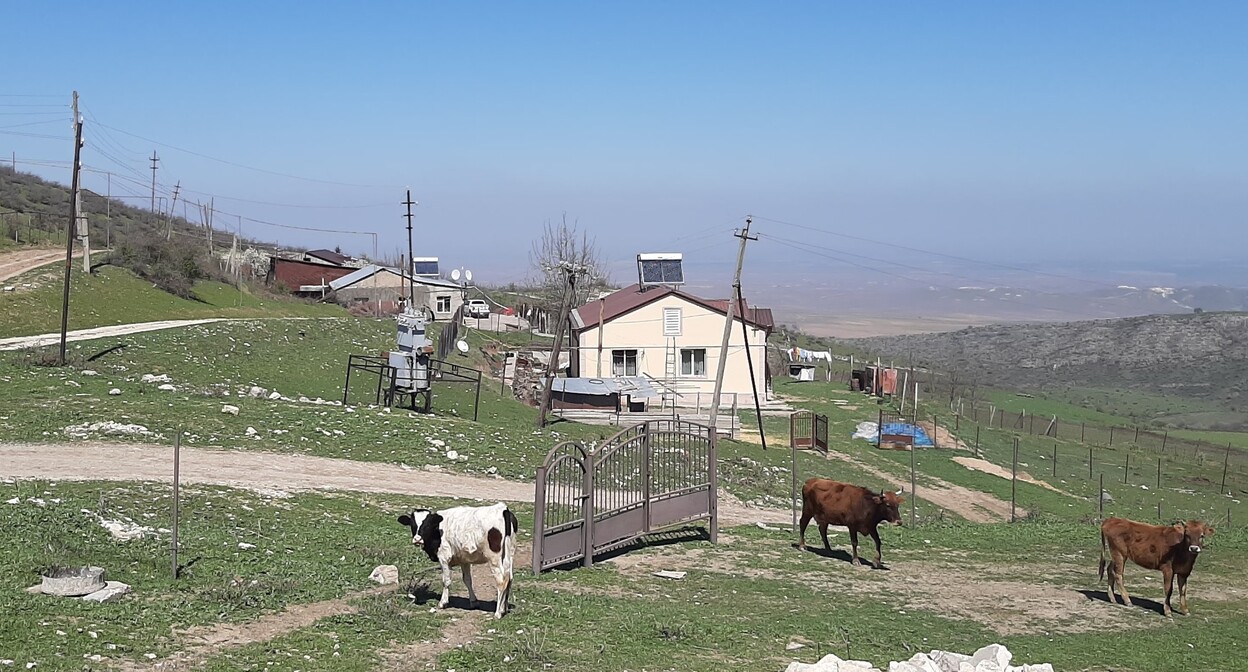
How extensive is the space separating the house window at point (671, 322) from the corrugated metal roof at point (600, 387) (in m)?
6.08

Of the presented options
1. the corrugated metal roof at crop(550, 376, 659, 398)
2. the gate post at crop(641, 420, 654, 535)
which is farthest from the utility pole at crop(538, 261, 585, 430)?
the gate post at crop(641, 420, 654, 535)

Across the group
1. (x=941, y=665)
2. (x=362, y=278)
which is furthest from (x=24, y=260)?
(x=941, y=665)

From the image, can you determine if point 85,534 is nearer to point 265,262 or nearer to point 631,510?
point 631,510

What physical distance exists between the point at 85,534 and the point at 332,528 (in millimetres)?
3802

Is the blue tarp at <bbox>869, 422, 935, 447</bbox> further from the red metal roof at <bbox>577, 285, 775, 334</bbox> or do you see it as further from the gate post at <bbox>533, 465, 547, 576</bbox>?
the gate post at <bbox>533, 465, 547, 576</bbox>

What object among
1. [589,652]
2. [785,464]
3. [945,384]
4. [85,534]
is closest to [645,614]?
[589,652]

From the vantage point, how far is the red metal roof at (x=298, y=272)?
256 ft

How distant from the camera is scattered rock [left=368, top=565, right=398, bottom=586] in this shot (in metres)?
14.4

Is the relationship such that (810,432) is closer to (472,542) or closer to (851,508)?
(851,508)

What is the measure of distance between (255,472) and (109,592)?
10.1 m

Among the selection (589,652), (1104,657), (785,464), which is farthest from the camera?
(785,464)

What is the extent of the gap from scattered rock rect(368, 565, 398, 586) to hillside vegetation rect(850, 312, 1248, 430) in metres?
67.9

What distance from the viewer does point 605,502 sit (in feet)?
66.7

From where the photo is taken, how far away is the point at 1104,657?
1335 centimetres
